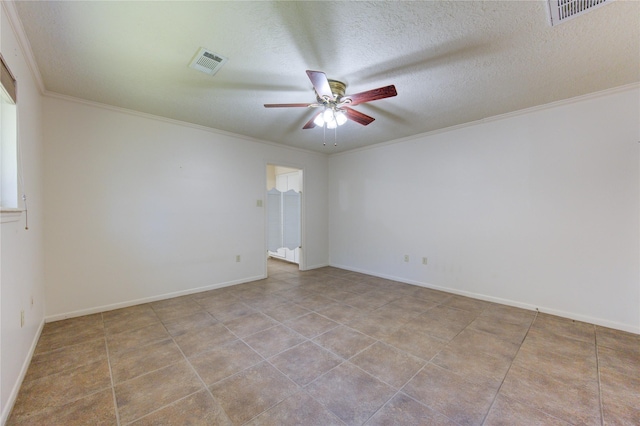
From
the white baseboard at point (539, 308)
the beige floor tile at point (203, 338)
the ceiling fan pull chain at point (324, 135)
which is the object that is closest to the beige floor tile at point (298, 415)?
the beige floor tile at point (203, 338)

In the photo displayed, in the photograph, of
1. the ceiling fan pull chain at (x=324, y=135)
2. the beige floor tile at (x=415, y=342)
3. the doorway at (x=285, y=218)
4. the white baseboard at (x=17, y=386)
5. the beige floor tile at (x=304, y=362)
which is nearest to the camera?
the white baseboard at (x=17, y=386)

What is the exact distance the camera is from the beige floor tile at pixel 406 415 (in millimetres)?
1512

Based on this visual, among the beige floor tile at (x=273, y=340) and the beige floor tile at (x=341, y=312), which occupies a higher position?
the beige floor tile at (x=273, y=340)

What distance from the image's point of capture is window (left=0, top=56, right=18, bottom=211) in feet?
6.04

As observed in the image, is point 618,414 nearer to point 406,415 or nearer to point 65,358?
point 406,415

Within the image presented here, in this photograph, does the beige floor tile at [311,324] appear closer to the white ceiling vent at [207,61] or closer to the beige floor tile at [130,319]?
the beige floor tile at [130,319]

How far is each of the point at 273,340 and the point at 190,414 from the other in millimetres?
967

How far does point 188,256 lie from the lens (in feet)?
12.4

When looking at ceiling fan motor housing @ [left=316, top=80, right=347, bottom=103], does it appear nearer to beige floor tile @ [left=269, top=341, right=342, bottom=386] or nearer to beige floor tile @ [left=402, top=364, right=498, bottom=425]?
beige floor tile @ [left=269, top=341, right=342, bottom=386]

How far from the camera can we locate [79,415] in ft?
5.10

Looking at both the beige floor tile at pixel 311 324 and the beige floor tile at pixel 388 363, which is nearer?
the beige floor tile at pixel 388 363

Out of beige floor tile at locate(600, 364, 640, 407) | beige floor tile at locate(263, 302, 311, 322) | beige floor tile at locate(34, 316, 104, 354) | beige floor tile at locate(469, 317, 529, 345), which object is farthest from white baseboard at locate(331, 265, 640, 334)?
beige floor tile at locate(34, 316, 104, 354)

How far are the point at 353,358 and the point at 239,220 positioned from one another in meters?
2.94

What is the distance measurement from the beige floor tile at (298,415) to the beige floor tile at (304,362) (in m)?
0.19
